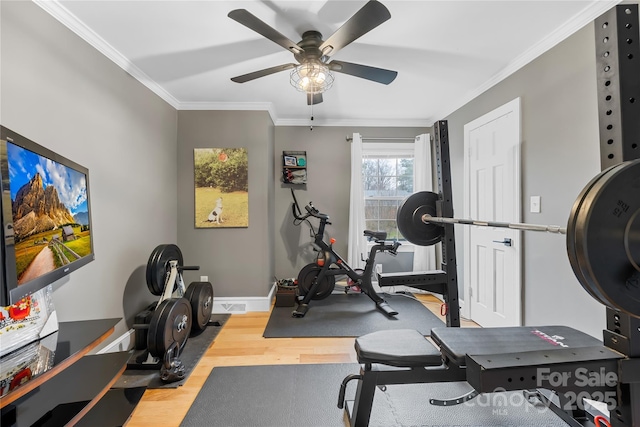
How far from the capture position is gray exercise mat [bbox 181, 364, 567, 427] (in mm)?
1550

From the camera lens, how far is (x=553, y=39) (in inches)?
75.4

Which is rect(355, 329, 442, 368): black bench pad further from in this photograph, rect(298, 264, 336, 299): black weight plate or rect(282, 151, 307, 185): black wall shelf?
rect(282, 151, 307, 185): black wall shelf

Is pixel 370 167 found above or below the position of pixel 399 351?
above

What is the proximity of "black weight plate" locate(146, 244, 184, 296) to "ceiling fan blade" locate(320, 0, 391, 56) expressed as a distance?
2054mm

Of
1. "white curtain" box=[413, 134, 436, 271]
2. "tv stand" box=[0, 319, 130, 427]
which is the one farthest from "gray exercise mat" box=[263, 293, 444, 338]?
"tv stand" box=[0, 319, 130, 427]

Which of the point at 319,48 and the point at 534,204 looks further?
the point at 534,204

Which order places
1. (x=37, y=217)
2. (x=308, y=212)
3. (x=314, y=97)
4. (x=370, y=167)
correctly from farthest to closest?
(x=370, y=167)
(x=308, y=212)
(x=314, y=97)
(x=37, y=217)

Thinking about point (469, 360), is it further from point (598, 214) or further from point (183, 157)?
point (183, 157)

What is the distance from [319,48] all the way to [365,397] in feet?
6.70

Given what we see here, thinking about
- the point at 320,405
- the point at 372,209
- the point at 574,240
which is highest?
the point at 372,209

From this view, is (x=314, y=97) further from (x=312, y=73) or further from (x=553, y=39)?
(x=553, y=39)

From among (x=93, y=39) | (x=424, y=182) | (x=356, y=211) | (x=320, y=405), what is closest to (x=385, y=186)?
(x=424, y=182)

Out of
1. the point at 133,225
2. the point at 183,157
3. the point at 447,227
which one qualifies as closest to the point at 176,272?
the point at 133,225

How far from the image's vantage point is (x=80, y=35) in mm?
1824
